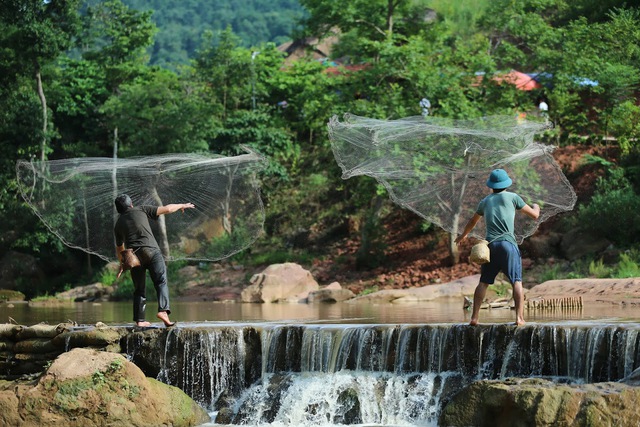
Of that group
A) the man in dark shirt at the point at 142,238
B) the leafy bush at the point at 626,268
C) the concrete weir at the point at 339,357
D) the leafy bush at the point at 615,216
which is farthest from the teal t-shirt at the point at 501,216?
the leafy bush at the point at 615,216

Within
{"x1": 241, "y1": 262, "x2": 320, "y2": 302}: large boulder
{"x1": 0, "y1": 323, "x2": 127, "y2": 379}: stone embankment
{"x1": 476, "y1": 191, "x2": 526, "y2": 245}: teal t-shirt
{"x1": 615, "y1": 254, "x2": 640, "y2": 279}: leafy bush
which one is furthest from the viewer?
{"x1": 241, "y1": 262, "x2": 320, "y2": 302}: large boulder

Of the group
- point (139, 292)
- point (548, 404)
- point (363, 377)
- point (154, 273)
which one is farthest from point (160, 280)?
point (548, 404)

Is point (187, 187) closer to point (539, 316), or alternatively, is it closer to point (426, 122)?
point (426, 122)

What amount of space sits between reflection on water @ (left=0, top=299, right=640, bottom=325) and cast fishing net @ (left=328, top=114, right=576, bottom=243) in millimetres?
1608

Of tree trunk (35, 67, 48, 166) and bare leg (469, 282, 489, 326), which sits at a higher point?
tree trunk (35, 67, 48, 166)

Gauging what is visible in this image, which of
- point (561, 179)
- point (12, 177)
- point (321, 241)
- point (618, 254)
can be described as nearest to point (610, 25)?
point (618, 254)

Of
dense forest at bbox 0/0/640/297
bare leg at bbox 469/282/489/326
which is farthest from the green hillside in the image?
bare leg at bbox 469/282/489/326

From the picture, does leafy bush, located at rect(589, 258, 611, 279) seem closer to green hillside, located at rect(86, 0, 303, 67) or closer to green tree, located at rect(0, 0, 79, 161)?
green tree, located at rect(0, 0, 79, 161)

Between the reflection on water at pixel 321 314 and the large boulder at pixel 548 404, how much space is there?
3.48 metres

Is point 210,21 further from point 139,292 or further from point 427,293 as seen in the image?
point 139,292

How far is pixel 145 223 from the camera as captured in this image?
14.1m

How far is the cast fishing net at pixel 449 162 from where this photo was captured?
1716cm

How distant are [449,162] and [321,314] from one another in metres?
3.79

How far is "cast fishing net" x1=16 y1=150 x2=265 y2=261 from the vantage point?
16.8 meters
